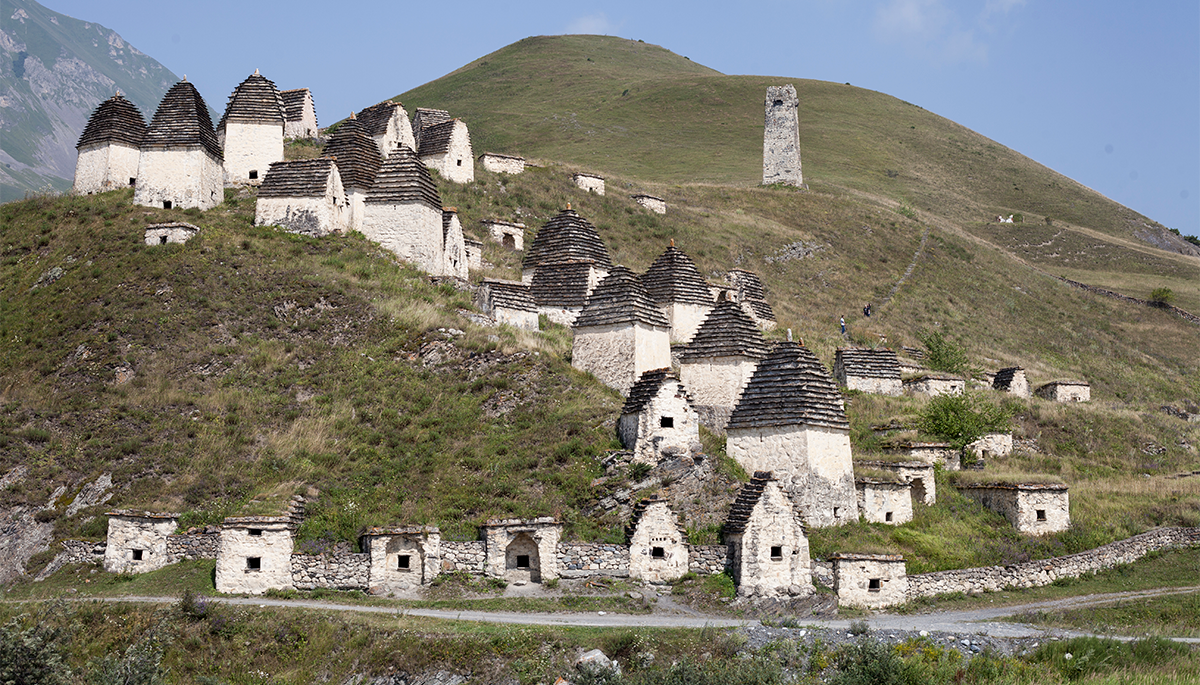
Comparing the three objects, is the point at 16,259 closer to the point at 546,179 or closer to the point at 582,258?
the point at 582,258

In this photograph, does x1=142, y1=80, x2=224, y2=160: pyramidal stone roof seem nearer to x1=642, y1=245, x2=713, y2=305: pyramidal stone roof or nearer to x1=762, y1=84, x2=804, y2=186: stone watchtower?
x1=642, y1=245, x2=713, y2=305: pyramidal stone roof

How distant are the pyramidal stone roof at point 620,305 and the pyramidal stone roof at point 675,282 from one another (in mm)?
5242

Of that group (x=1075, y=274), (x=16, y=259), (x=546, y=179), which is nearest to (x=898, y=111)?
(x=1075, y=274)

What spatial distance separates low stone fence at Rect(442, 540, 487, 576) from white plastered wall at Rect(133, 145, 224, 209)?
932 inches

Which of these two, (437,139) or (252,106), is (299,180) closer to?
(252,106)

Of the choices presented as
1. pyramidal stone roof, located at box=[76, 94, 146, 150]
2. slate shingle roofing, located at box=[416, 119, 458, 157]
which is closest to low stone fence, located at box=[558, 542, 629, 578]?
pyramidal stone roof, located at box=[76, 94, 146, 150]

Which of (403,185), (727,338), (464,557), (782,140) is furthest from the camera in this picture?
(782,140)

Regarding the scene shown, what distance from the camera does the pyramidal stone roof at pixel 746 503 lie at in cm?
2152

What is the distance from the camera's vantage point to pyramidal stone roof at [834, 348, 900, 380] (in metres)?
40.7

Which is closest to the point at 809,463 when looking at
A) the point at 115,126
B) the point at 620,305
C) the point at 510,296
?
the point at 620,305

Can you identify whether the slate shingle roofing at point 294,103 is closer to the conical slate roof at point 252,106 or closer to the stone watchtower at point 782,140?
the conical slate roof at point 252,106

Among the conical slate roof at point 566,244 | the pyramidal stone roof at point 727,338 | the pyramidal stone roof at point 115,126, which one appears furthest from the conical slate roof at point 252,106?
the pyramidal stone roof at point 727,338

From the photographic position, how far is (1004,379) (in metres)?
45.4

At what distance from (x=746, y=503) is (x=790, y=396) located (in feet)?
13.3
